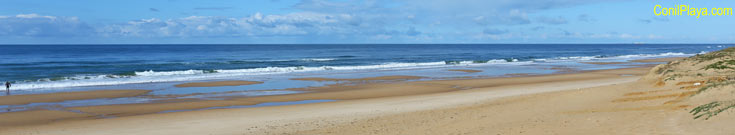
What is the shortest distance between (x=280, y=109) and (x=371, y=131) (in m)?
5.62

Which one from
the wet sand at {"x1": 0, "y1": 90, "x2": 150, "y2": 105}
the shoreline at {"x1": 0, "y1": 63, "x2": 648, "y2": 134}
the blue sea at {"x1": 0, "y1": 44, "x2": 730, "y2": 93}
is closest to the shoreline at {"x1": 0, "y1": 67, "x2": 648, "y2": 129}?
the shoreline at {"x1": 0, "y1": 63, "x2": 648, "y2": 134}

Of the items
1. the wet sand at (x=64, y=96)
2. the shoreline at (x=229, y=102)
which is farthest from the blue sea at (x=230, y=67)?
the shoreline at (x=229, y=102)

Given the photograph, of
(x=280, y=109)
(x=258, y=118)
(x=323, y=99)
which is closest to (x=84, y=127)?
(x=258, y=118)

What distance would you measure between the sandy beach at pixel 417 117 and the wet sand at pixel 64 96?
4044 millimetres

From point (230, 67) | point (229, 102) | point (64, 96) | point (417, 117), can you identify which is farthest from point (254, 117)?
point (230, 67)

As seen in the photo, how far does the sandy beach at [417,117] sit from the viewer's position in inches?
424

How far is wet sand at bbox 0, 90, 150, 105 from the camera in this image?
70.1ft

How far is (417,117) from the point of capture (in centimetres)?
1438

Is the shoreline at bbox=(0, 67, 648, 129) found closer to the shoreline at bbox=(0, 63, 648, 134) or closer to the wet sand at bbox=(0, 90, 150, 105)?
the shoreline at bbox=(0, 63, 648, 134)

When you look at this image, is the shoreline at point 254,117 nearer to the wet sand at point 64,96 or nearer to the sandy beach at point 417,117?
the sandy beach at point 417,117

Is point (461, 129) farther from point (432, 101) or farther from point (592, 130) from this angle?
point (432, 101)

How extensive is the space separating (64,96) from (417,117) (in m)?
15.9

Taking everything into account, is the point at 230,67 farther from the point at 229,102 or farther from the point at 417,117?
the point at 417,117

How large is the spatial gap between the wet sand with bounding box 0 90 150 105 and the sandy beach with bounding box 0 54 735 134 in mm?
4044
